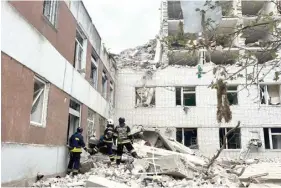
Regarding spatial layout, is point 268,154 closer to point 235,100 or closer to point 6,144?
point 235,100

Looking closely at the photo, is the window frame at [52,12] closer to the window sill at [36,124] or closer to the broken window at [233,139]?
the window sill at [36,124]

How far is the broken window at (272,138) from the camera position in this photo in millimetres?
14391

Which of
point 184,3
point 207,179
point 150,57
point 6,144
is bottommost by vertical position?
point 207,179

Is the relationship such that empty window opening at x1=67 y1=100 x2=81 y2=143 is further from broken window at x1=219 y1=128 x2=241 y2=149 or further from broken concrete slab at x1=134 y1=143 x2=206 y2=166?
broken window at x1=219 y1=128 x2=241 y2=149

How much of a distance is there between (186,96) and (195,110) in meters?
1.15

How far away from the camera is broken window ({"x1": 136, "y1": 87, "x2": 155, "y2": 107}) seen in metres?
15.1

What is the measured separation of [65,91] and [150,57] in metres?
12.4

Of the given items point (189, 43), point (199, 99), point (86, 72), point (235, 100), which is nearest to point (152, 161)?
point (86, 72)

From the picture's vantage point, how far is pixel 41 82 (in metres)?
6.15

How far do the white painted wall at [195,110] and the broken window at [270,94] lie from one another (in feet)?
1.60

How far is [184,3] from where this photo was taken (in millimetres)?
5098

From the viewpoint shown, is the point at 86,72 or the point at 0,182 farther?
the point at 86,72

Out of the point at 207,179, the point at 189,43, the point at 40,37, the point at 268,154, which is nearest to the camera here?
the point at 189,43

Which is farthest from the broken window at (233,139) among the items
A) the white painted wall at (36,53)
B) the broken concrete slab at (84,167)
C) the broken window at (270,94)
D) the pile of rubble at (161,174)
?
the broken concrete slab at (84,167)
